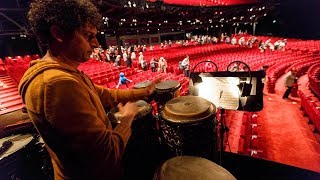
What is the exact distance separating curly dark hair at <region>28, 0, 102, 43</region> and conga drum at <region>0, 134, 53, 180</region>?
217 centimetres

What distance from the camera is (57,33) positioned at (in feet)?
3.57

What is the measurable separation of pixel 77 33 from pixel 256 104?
5.33 ft

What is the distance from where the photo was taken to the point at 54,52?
1.16m

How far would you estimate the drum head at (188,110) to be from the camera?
1.59 m

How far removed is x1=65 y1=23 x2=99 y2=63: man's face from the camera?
3.72 feet

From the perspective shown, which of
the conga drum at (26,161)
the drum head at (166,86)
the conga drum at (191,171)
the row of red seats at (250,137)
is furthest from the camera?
the row of red seats at (250,137)

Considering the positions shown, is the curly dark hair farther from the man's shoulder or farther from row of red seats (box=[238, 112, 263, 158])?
row of red seats (box=[238, 112, 263, 158])

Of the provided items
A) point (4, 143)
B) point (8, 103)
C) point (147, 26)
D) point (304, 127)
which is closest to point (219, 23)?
point (147, 26)

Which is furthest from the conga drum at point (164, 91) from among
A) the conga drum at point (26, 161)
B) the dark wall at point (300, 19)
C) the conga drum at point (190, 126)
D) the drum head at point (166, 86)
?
the dark wall at point (300, 19)

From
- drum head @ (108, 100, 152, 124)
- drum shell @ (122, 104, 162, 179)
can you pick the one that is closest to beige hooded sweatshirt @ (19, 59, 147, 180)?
drum head @ (108, 100, 152, 124)

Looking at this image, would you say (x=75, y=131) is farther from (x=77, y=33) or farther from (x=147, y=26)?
(x=147, y=26)

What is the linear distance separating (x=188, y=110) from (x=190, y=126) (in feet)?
0.44

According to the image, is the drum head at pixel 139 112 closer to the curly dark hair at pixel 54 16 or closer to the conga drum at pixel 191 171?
the conga drum at pixel 191 171

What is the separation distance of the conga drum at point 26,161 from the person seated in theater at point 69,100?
1717 mm
